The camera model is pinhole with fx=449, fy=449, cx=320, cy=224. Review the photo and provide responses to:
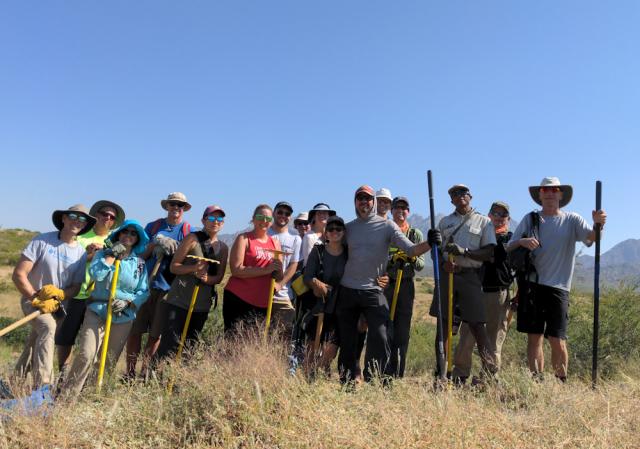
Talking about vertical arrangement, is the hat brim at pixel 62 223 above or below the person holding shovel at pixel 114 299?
above

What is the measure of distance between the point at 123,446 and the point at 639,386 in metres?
5.08

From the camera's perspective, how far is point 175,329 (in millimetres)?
5309

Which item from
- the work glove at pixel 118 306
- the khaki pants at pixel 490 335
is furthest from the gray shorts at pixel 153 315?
the khaki pants at pixel 490 335

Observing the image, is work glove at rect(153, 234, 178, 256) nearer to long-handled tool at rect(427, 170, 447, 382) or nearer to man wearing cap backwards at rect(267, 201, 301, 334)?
man wearing cap backwards at rect(267, 201, 301, 334)

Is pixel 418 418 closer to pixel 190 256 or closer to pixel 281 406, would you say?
pixel 281 406

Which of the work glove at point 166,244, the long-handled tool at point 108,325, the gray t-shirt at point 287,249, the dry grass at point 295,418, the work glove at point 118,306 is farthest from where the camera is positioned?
the gray t-shirt at point 287,249

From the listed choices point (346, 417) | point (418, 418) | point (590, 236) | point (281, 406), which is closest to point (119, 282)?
point (281, 406)

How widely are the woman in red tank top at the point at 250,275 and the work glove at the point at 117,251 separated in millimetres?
1168

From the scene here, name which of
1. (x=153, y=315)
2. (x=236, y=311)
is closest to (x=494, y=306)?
(x=236, y=311)

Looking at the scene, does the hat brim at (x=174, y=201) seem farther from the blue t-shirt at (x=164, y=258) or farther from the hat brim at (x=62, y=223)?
the hat brim at (x=62, y=223)

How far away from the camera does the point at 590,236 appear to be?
5234 mm

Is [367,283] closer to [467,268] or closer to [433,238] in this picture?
[433,238]

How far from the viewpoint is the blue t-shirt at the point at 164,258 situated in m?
5.68

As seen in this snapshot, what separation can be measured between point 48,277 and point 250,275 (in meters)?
2.11
